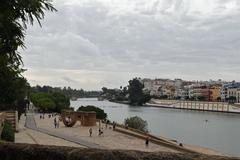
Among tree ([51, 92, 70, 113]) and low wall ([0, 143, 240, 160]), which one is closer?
low wall ([0, 143, 240, 160])

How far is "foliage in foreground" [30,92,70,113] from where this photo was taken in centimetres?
11506

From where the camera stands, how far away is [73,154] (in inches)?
287

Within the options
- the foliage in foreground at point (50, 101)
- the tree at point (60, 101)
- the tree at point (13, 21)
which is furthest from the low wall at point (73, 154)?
the tree at point (60, 101)

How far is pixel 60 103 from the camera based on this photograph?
123 metres

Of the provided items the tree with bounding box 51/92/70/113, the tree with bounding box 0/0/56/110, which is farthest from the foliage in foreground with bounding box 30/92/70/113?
the tree with bounding box 0/0/56/110

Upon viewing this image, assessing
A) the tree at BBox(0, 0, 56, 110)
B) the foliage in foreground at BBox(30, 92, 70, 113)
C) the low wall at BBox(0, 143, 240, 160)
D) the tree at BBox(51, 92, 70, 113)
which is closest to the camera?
the low wall at BBox(0, 143, 240, 160)

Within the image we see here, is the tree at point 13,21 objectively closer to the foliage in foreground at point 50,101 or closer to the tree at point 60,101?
the foliage in foreground at point 50,101

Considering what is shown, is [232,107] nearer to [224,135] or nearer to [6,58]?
[224,135]

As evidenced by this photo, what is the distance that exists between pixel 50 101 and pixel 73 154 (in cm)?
11049

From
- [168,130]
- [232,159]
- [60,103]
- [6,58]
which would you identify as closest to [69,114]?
[168,130]

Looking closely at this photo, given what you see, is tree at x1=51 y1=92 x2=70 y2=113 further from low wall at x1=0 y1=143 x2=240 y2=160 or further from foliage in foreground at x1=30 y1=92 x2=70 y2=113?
low wall at x1=0 y1=143 x2=240 y2=160

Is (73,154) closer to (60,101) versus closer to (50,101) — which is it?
(50,101)

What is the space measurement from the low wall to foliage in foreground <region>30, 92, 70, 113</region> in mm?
106945

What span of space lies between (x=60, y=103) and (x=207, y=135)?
53.1 metres
